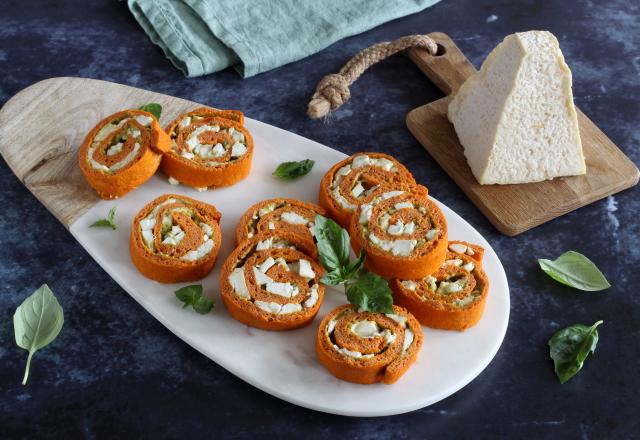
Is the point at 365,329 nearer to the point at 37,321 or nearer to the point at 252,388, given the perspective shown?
the point at 252,388

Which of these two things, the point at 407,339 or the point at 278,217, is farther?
the point at 278,217

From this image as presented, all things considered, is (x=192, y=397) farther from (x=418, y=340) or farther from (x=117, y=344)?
(x=418, y=340)

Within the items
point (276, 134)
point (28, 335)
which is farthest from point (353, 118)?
point (28, 335)

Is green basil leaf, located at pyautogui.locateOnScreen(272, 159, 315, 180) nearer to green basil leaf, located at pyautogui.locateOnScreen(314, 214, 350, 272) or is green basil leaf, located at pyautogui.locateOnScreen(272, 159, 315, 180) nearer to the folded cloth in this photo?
green basil leaf, located at pyautogui.locateOnScreen(314, 214, 350, 272)

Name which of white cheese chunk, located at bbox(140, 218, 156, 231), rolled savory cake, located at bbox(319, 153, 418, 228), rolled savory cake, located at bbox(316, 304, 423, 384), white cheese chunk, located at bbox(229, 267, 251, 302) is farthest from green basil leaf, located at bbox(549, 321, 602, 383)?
white cheese chunk, located at bbox(140, 218, 156, 231)

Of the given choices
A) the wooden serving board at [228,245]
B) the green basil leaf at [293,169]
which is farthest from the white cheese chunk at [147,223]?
the green basil leaf at [293,169]

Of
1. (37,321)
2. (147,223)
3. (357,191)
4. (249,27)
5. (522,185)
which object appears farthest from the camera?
(249,27)

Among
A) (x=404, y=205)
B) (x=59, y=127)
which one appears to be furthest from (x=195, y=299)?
(x=59, y=127)
